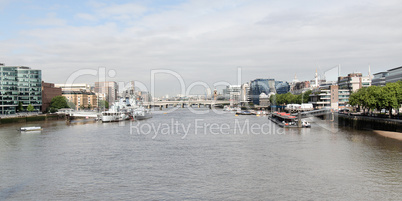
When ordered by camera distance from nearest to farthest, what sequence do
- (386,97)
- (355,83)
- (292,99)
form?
(386,97)
(355,83)
(292,99)

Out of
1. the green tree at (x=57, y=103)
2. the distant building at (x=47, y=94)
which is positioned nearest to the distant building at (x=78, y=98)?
the distant building at (x=47, y=94)

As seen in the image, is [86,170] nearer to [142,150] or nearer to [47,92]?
[142,150]

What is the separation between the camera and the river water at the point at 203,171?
17.3 metres

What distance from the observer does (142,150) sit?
29.8m

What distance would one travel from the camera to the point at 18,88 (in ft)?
259

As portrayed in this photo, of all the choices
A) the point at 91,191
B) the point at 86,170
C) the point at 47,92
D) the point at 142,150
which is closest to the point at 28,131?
the point at 142,150

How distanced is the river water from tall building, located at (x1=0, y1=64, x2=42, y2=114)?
153ft

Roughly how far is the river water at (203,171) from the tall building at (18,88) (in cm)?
4677

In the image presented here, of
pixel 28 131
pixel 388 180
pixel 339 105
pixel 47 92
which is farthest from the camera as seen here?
pixel 47 92

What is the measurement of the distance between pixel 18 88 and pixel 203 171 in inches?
2739

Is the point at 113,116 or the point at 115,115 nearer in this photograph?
the point at 113,116

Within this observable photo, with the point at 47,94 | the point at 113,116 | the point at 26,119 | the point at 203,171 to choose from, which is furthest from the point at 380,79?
the point at 203,171

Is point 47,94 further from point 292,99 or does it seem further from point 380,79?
point 380,79

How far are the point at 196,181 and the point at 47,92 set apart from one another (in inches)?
3522
